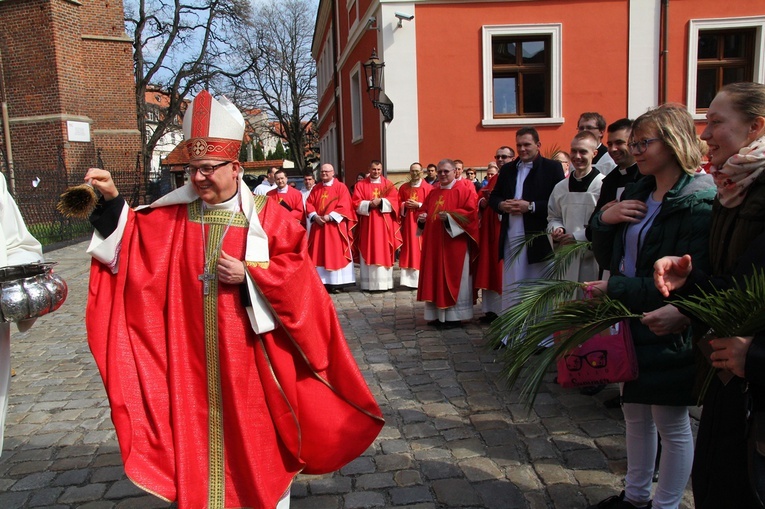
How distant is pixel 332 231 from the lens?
995 cm

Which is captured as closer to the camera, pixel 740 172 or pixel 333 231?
pixel 740 172

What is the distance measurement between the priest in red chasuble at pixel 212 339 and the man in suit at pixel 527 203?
10.6 feet

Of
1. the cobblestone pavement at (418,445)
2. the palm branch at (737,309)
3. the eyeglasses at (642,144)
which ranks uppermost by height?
the eyeglasses at (642,144)

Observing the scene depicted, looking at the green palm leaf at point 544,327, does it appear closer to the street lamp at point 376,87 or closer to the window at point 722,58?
the street lamp at point 376,87

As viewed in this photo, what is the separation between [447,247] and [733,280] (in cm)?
521

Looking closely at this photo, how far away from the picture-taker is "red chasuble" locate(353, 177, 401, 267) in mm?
9820

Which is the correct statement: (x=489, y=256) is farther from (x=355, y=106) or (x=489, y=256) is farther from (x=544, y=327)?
(x=355, y=106)

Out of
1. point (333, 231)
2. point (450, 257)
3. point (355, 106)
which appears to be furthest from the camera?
point (355, 106)

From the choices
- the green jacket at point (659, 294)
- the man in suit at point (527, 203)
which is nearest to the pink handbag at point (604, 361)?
the green jacket at point (659, 294)

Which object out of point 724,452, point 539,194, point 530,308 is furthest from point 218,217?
point 539,194

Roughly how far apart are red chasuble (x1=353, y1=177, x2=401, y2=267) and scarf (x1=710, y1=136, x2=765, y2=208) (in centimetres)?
780

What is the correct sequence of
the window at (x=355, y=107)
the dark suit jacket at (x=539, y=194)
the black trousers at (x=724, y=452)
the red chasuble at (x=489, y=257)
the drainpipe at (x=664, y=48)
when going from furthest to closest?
the window at (x=355, y=107), the drainpipe at (x=664, y=48), the red chasuble at (x=489, y=257), the dark suit jacket at (x=539, y=194), the black trousers at (x=724, y=452)

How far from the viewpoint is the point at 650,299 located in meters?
2.39

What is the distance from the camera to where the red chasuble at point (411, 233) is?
32.2 feet
